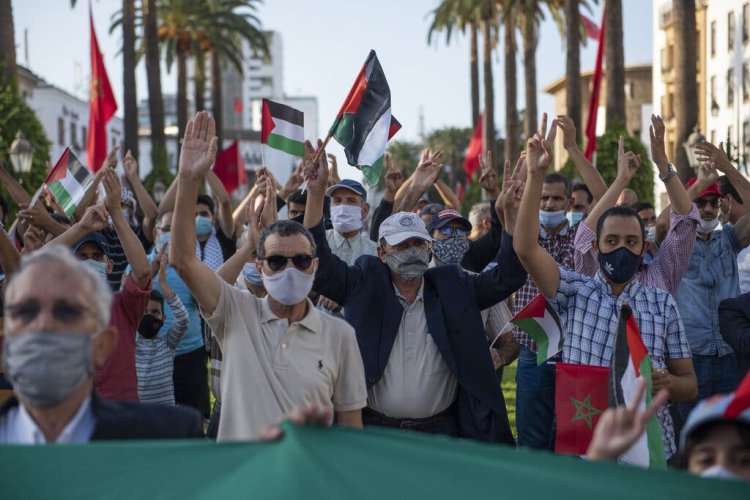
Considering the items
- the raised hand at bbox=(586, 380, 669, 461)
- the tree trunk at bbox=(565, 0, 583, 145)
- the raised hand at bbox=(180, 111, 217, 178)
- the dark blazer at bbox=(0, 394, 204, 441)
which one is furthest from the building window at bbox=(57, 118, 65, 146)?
the raised hand at bbox=(586, 380, 669, 461)

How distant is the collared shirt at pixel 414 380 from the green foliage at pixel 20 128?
15.4 meters

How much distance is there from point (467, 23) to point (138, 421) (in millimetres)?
44013

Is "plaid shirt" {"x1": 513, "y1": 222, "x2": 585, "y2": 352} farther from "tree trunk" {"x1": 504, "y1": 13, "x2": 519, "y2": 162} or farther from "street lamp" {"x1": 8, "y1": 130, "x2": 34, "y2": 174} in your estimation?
"tree trunk" {"x1": 504, "y1": 13, "x2": 519, "y2": 162}

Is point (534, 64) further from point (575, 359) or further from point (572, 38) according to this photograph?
point (575, 359)

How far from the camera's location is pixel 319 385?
191 inches

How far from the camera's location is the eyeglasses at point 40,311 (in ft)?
11.1

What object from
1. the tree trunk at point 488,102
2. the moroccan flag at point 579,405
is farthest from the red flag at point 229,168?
the tree trunk at point 488,102

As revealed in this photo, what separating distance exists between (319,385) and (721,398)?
1.74m

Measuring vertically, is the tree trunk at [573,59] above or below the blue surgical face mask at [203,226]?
above

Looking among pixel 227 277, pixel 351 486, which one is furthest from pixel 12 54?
pixel 351 486

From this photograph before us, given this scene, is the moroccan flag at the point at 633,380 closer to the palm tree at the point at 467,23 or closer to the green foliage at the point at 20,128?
the green foliage at the point at 20,128

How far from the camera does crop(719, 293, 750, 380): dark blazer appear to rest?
22.3 feet

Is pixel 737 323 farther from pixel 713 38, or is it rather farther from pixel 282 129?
pixel 713 38

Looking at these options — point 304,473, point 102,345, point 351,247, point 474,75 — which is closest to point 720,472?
point 304,473
